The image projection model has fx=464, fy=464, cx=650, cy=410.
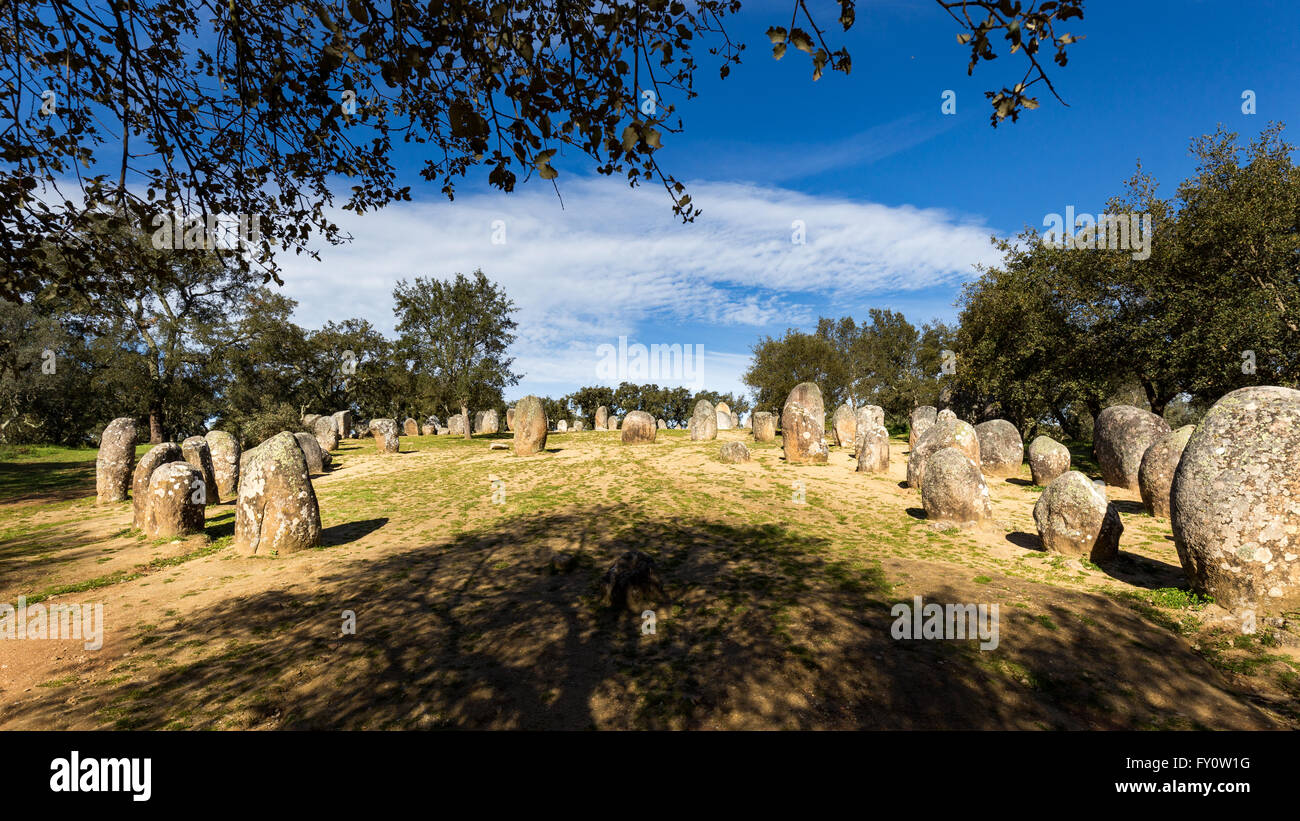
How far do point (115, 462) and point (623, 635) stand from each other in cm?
1849

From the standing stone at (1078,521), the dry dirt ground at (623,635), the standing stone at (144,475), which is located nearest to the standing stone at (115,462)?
the dry dirt ground at (623,635)

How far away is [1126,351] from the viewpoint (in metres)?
20.5

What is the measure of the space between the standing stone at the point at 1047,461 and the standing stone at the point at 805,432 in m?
6.94

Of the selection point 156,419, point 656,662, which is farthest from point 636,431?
point 156,419

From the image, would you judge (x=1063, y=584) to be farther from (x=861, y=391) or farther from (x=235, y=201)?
(x=861, y=391)

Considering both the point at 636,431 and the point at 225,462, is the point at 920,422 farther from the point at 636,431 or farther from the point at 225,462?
the point at 225,462

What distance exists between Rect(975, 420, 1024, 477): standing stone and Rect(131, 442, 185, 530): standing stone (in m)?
25.6

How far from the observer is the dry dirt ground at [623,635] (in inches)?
174

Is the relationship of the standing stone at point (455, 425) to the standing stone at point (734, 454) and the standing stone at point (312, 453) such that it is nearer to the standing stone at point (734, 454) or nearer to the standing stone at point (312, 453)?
the standing stone at point (312, 453)

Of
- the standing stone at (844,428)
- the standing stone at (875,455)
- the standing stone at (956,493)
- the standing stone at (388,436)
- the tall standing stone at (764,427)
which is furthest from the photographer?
the tall standing stone at (764,427)

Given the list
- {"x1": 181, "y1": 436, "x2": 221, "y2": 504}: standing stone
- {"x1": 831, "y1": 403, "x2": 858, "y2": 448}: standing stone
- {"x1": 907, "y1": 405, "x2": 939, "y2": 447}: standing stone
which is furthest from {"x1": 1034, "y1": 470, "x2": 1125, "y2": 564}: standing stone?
{"x1": 181, "y1": 436, "x2": 221, "y2": 504}: standing stone

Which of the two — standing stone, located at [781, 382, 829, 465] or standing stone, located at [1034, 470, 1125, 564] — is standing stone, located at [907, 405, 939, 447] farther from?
standing stone, located at [1034, 470, 1125, 564]
